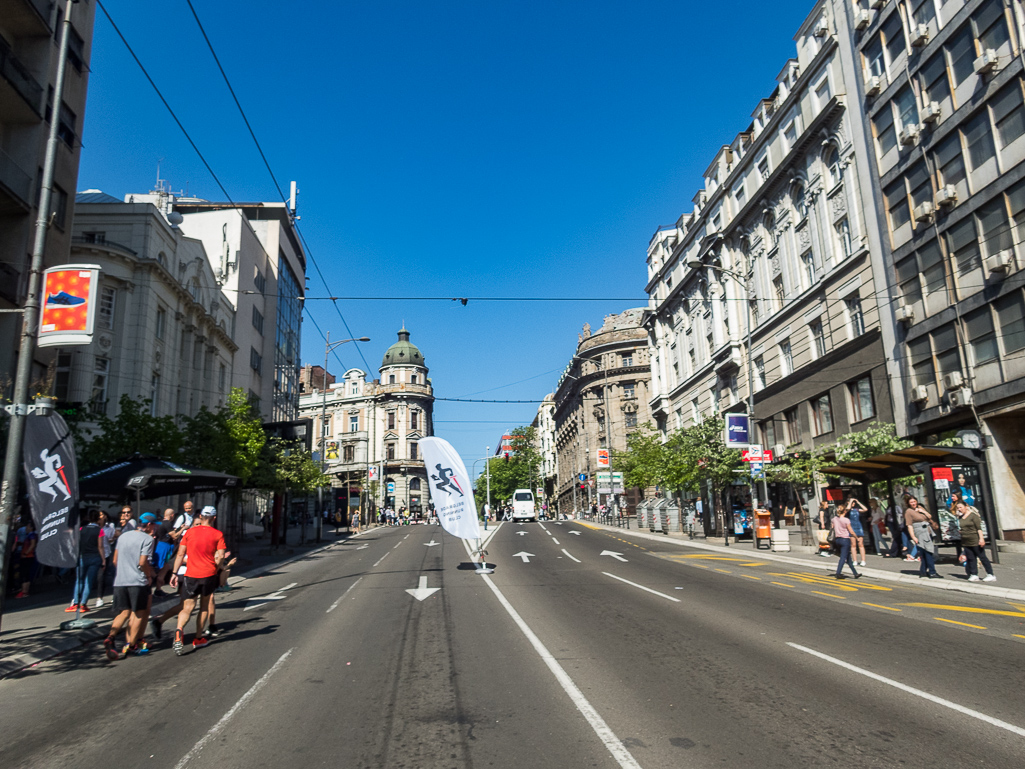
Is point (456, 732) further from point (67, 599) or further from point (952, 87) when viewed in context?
point (952, 87)

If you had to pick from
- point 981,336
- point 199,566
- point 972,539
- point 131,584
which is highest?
point 981,336

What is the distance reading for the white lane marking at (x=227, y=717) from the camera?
533 cm

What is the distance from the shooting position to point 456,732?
18.8 feet

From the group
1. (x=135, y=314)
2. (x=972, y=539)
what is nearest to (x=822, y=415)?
(x=972, y=539)

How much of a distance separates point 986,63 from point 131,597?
27.7m

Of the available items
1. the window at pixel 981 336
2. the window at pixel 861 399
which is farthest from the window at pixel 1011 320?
the window at pixel 861 399

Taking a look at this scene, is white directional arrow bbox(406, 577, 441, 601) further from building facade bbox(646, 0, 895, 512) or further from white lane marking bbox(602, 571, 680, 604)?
building facade bbox(646, 0, 895, 512)

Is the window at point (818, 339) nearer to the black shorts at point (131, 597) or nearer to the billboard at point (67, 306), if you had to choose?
the billboard at point (67, 306)

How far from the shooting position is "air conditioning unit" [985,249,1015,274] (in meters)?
21.7

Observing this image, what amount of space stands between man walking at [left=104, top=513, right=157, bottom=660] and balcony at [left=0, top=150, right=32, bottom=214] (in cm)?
1612

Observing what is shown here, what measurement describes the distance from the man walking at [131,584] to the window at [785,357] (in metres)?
32.9

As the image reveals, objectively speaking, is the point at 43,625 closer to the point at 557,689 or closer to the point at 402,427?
the point at 557,689

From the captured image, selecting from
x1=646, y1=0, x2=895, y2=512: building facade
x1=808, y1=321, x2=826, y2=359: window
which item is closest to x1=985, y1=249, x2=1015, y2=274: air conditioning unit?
x1=646, y1=0, x2=895, y2=512: building facade

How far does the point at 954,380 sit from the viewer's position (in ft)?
78.7
